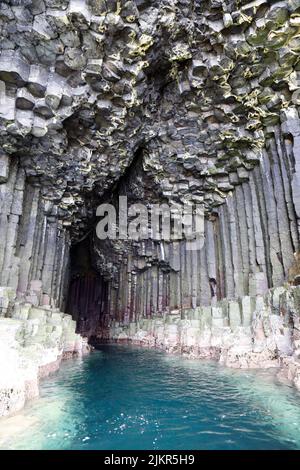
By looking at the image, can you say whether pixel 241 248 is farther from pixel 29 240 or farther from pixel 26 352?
pixel 26 352

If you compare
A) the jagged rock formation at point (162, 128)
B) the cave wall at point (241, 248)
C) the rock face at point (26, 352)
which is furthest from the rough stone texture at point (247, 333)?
the rock face at point (26, 352)

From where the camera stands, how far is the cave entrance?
1366 inches

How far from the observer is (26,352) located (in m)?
8.48

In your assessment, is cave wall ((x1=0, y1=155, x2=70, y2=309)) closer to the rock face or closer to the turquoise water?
the rock face

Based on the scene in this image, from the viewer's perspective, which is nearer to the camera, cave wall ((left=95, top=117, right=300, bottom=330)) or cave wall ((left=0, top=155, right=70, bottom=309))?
cave wall ((left=95, top=117, right=300, bottom=330))

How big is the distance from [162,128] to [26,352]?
48.1 ft

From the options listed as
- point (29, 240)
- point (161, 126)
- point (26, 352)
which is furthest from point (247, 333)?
point (161, 126)

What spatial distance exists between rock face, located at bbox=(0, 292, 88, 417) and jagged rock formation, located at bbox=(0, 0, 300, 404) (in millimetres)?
1727

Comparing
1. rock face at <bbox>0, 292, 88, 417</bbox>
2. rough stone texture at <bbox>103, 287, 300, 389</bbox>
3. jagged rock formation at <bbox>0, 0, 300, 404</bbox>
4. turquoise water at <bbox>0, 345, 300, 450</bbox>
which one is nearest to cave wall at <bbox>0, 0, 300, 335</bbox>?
jagged rock formation at <bbox>0, 0, 300, 404</bbox>

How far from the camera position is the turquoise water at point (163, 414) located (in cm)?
509

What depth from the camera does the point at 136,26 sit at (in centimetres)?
1365

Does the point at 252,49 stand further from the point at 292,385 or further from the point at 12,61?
the point at 292,385

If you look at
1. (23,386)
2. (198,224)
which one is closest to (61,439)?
(23,386)

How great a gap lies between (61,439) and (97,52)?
13892mm
